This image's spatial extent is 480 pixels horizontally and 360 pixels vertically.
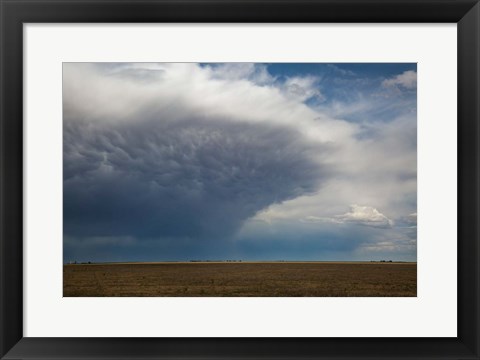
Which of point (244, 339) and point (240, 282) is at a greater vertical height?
point (244, 339)

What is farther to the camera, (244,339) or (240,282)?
(240,282)

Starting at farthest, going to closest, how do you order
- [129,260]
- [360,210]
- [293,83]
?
[129,260] < [360,210] < [293,83]

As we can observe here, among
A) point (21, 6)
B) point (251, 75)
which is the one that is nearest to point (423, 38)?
point (21, 6)

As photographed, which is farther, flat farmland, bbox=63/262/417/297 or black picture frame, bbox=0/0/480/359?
flat farmland, bbox=63/262/417/297

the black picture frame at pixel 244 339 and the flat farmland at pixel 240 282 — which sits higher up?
the black picture frame at pixel 244 339

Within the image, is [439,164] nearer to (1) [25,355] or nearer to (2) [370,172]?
(1) [25,355]
